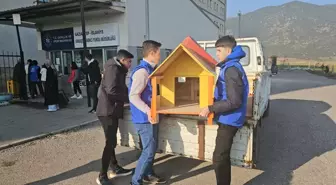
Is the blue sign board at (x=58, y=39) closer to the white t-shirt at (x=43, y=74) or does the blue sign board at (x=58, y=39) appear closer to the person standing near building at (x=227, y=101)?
the white t-shirt at (x=43, y=74)

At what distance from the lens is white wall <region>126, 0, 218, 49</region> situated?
14.1 meters

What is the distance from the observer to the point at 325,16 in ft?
641

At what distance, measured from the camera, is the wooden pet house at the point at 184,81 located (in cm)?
293

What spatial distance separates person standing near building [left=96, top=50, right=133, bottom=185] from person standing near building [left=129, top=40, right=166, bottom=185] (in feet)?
1.00

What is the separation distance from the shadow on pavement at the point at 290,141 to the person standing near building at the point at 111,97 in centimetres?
193

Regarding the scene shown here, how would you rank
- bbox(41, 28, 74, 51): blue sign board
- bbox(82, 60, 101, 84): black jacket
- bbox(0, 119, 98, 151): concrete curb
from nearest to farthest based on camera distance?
bbox(0, 119, 98, 151): concrete curb
bbox(82, 60, 101, 84): black jacket
bbox(41, 28, 74, 51): blue sign board

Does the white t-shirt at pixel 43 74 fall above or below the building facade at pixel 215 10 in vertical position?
below

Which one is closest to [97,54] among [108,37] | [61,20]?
[108,37]

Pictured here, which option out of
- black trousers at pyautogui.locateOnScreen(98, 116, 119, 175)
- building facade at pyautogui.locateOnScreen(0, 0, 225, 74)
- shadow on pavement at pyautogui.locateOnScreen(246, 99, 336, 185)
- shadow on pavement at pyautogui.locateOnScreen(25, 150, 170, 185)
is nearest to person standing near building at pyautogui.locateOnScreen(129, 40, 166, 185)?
black trousers at pyautogui.locateOnScreen(98, 116, 119, 175)

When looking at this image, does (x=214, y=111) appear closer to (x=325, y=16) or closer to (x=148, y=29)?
(x=148, y=29)

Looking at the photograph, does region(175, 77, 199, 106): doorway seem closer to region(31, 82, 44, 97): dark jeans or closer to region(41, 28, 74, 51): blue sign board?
region(31, 82, 44, 97): dark jeans

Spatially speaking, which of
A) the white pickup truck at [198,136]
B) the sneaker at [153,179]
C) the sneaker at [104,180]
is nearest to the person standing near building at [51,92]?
the white pickup truck at [198,136]

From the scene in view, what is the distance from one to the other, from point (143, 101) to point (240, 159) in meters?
1.33

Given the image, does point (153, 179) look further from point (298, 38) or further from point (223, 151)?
point (298, 38)
